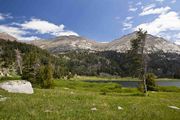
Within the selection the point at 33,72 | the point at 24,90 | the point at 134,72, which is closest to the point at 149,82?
the point at 134,72

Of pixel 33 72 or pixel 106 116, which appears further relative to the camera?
pixel 33 72

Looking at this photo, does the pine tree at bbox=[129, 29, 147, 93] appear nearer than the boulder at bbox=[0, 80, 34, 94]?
No

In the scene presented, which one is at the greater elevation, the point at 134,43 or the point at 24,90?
the point at 134,43

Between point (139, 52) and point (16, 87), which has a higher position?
point (139, 52)

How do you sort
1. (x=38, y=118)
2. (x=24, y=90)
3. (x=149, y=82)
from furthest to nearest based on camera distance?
1. (x=149, y=82)
2. (x=24, y=90)
3. (x=38, y=118)

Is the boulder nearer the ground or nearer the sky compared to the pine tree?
nearer the ground

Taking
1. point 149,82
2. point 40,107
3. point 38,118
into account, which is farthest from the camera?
point 149,82

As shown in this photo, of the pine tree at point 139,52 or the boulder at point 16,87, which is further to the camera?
the pine tree at point 139,52

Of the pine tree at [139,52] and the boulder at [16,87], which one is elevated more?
the pine tree at [139,52]

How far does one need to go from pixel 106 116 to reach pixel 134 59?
210ft

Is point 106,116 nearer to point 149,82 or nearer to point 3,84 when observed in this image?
point 3,84

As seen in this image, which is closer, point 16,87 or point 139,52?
point 16,87

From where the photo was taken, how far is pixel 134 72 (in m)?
86.8

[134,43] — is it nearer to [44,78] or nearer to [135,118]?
[44,78]
